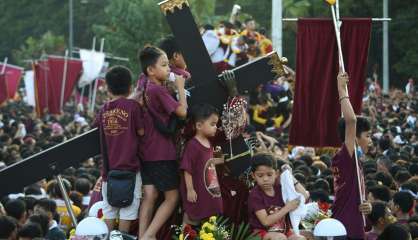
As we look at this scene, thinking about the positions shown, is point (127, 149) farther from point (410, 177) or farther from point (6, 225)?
point (410, 177)

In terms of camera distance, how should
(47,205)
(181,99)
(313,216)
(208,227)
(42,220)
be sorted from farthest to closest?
(47,205), (42,220), (313,216), (181,99), (208,227)

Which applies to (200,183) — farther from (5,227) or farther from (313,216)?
(5,227)

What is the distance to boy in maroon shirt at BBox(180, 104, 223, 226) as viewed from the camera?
7980 millimetres

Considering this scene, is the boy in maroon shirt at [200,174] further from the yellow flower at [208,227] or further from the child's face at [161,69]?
the child's face at [161,69]

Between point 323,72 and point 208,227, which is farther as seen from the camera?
point 323,72

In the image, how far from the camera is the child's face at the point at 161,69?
26.6 ft

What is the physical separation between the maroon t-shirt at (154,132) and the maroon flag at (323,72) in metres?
1.59

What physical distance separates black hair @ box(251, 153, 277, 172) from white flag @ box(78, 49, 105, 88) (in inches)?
1327

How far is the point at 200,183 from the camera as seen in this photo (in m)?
8.02

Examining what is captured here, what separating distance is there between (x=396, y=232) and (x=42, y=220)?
3.71m

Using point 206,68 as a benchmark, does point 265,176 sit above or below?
below

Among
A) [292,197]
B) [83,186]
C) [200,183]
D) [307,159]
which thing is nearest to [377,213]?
[292,197]

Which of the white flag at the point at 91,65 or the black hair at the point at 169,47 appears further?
the white flag at the point at 91,65

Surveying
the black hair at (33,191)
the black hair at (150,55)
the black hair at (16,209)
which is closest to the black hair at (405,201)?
the black hair at (150,55)
